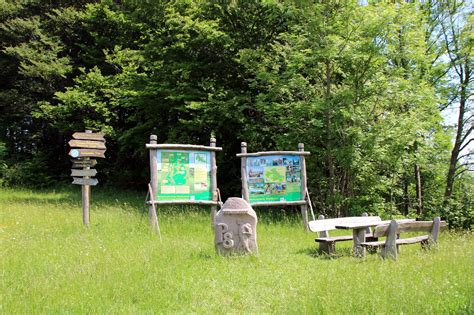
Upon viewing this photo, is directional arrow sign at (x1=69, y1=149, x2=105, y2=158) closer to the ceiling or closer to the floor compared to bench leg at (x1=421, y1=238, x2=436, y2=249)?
closer to the ceiling

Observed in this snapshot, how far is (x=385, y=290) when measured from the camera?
536cm

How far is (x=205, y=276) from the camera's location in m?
6.42

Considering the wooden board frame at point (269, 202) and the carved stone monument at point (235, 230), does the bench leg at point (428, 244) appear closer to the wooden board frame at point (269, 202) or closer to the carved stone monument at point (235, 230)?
the wooden board frame at point (269, 202)

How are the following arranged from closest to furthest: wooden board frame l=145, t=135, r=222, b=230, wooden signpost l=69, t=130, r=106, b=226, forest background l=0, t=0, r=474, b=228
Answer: wooden board frame l=145, t=135, r=222, b=230 → wooden signpost l=69, t=130, r=106, b=226 → forest background l=0, t=0, r=474, b=228

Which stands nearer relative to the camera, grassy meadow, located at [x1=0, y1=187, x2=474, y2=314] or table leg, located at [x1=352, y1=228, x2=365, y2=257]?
grassy meadow, located at [x1=0, y1=187, x2=474, y2=314]

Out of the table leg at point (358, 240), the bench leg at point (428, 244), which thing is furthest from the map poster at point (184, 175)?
the bench leg at point (428, 244)

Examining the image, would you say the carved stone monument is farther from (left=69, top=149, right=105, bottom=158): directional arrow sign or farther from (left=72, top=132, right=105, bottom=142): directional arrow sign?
(left=72, top=132, right=105, bottom=142): directional arrow sign

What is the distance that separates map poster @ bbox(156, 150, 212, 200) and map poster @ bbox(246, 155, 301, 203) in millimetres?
1254

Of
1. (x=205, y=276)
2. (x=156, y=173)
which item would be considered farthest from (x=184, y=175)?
(x=205, y=276)

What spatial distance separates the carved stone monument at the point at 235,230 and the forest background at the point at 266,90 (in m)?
6.07

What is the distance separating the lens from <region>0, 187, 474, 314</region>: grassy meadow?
16.5 feet

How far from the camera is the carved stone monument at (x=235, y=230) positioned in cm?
789

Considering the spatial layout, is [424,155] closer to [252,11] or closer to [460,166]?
[460,166]

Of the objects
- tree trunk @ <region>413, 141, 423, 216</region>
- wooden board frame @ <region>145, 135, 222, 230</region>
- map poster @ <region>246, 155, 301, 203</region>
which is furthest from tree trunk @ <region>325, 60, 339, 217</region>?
tree trunk @ <region>413, 141, 423, 216</region>
